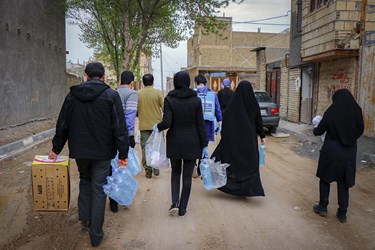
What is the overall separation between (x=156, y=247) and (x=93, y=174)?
1.01 m

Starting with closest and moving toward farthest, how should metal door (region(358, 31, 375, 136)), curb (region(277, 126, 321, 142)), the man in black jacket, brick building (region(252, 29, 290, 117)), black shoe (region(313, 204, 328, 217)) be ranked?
the man in black jacket → black shoe (region(313, 204, 328, 217)) → metal door (region(358, 31, 375, 136)) → curb (region(277, 126, 321, 142)) → brick building (region(252, 29, 290, 117))

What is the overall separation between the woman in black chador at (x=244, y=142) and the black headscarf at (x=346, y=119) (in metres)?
1.10

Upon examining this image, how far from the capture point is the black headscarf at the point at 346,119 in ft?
15.6

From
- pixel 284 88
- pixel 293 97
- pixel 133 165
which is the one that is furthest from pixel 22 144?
pixel 284 88

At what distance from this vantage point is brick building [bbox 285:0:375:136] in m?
11.1

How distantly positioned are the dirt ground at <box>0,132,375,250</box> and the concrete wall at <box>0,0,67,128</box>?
659 centimetres

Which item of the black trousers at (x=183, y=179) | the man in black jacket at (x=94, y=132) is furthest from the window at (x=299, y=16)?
the man in black jacket at (x=94, y=132)

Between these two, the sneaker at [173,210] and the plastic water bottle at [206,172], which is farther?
the plastic water bottle at [206,172]

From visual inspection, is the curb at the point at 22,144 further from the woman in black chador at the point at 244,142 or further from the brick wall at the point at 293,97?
the brick wall at the point at 293,97

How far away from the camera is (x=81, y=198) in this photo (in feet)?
13.7

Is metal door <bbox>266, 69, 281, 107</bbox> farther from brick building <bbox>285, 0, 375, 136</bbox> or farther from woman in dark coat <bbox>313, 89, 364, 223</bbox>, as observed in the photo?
woman in dark coat <bbox>313, 89, 364, 223</bbox>

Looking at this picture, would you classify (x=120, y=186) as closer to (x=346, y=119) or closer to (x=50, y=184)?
(x=50, y=184)

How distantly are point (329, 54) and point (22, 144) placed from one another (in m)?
A: 9.67

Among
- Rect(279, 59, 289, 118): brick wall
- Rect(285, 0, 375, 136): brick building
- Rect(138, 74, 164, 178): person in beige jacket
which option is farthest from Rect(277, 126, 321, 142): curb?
Rect(138, 74, 164, 178): person in beige jacket
